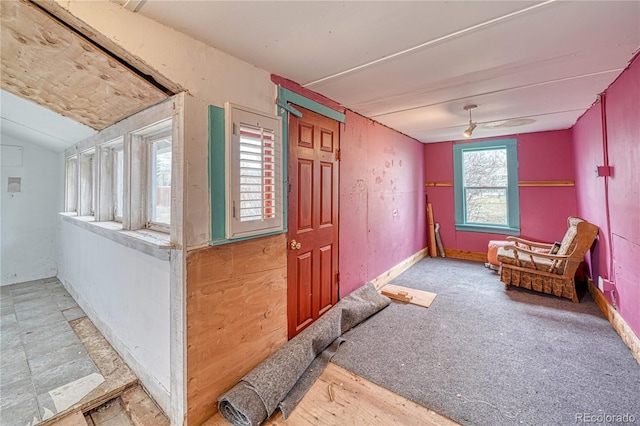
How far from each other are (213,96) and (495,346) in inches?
115

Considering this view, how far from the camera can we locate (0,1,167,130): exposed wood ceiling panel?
121 centimetres

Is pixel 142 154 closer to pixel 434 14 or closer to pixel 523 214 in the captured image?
pixel 434 14

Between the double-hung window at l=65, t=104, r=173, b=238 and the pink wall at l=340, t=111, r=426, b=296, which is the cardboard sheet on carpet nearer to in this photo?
the pink wall at l=340, t=111, r=426, b=296

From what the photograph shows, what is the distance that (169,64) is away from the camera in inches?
56.3

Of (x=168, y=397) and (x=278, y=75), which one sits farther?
(x=278, y=75)

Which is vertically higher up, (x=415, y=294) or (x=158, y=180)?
(x=158, y=180)

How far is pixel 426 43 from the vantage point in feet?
5.29

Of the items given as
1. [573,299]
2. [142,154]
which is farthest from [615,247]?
[142,154]

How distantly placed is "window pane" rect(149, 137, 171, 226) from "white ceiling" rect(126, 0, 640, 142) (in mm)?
924

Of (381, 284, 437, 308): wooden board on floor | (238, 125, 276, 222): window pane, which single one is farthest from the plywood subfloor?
(381, 284, 437, 308): wooden board on floor

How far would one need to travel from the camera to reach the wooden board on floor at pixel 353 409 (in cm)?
154

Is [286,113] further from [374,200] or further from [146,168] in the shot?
[374,200]

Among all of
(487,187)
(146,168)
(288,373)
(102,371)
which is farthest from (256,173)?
(487,187)

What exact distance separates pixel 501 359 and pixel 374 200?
2.05 m
